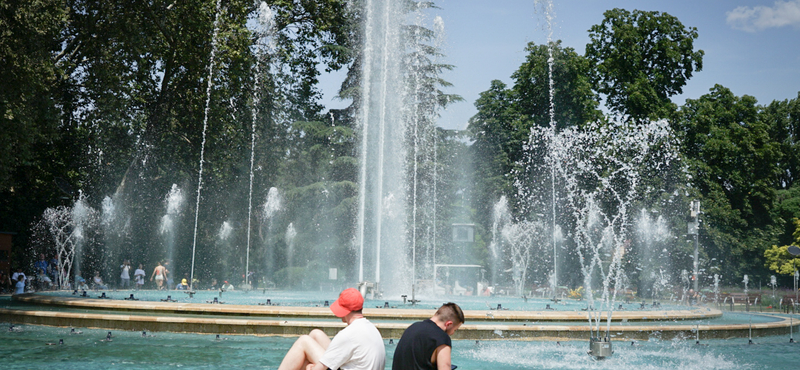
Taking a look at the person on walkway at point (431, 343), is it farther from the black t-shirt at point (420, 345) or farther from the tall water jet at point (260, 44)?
the tall water jet at point (260, 44)

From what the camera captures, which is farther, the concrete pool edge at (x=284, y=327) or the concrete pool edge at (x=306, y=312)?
the concrete pool edge at (x=306, y=312)

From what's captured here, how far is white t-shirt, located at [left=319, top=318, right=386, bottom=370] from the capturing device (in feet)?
16.7

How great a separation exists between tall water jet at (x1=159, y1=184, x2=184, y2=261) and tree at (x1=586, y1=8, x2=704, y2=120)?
24.2 m

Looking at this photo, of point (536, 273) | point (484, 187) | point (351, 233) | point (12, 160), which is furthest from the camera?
point (484, 187)

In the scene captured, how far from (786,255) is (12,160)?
45.1 m

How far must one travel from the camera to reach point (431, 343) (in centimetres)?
498

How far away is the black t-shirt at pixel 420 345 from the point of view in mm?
4973

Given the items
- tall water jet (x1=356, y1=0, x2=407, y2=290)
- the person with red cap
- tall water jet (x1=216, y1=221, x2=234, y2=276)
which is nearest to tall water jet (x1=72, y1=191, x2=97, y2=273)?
tall water jet (x1=216, y1=221, x2=234, y2=276)

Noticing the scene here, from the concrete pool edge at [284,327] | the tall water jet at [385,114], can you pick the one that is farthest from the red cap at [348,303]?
the tall water jet at [385,114]

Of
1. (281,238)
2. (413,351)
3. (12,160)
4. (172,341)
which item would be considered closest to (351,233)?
(281,238)

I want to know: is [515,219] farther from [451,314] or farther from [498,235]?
[451,314]

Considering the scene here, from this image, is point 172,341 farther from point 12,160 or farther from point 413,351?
point 12,160

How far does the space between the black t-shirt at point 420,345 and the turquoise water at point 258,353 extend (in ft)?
15.6

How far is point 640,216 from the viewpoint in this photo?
3784 centimetres
